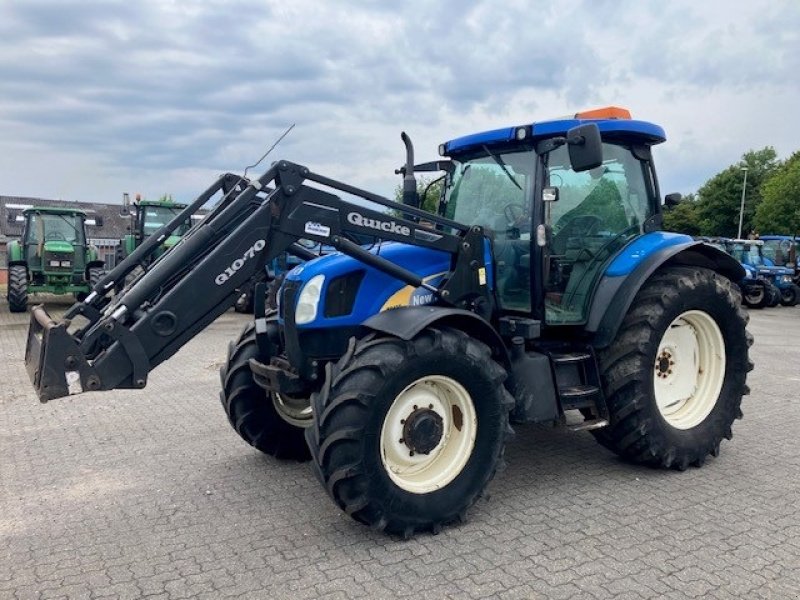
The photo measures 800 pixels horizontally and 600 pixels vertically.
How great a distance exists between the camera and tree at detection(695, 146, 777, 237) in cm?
6147

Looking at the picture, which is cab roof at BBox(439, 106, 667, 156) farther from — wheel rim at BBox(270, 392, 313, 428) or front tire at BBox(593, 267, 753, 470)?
wheel rim at BBox(270, 392, 313, 428)

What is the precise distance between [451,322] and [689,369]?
2.32m

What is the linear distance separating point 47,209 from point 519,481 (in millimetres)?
15965

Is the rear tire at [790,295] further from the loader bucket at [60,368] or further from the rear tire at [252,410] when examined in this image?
the loader bucket at [60,368]

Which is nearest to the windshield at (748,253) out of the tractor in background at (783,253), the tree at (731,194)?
the tractor in background at (783,253)

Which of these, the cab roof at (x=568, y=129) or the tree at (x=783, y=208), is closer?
the cab roof at (x=568, y=129)

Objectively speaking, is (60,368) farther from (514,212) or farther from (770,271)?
(770,271)

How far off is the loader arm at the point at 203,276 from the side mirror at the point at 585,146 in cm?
91

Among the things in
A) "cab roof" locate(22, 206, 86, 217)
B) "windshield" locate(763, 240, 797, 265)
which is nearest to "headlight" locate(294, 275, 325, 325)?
"cab roof" locate(22, 206, 86, 217)

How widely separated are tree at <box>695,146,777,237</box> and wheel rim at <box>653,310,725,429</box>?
2371 inches

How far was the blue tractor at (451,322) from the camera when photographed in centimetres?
385

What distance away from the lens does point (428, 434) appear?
4074 millimetres

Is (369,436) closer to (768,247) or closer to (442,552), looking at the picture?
(442,552)

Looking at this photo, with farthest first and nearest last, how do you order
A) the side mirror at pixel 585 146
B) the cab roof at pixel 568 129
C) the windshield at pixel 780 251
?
the windshield at pixel 780 251
the cab roof at pixel 568 129
the side mirror at pixel 585 146
